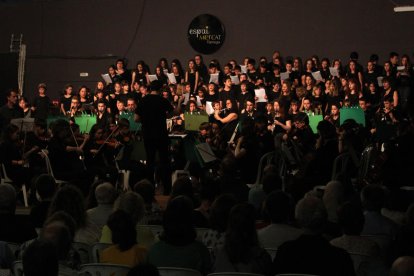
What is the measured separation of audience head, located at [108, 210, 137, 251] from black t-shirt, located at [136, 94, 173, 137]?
531cm

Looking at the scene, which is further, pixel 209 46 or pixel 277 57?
pixel 209 46

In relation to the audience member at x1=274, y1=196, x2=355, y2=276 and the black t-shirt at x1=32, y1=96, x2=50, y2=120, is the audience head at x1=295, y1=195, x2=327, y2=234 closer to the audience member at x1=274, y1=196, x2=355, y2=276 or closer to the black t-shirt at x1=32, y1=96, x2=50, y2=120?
the audience member at x1=274, y1=196, x2=355, y2=276

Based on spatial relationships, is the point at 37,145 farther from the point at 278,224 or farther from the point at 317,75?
the point at 278,224

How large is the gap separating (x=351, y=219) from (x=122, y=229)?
133 cm

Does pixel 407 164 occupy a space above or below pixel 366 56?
below

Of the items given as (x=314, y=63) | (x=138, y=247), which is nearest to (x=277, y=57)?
(x=314, y=63)

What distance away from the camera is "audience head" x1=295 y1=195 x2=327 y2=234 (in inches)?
181

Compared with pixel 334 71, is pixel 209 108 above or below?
below

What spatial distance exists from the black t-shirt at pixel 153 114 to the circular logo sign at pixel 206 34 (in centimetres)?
762

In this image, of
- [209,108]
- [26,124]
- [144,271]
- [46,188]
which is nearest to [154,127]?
[26,124]

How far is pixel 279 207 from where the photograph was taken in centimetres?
503

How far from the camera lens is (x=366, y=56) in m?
16.0

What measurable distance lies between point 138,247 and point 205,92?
10.1 m

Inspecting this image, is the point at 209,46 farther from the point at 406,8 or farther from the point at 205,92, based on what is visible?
the point at 406,8
